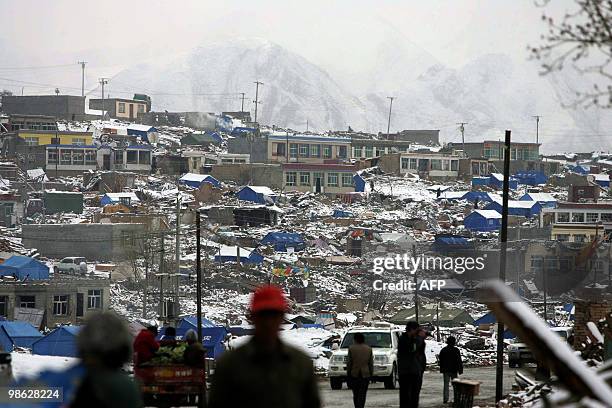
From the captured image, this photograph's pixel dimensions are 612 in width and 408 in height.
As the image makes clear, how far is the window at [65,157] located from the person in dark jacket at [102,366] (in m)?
108

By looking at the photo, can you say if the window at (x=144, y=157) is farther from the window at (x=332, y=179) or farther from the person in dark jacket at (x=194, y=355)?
the person in dark jacket at (x=194, y=355)

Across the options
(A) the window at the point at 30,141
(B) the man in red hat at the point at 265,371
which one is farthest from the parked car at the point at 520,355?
(A) the window at the point at 30,141

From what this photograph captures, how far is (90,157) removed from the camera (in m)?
111

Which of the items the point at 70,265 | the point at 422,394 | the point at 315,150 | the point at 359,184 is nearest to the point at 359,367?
the point at 422,394

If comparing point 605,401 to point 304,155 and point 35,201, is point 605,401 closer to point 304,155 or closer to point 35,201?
point 35,201

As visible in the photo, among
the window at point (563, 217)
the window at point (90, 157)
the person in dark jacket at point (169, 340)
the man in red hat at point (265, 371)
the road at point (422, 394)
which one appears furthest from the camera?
the window at point (90, 157)

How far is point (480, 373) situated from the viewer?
97.9 ft

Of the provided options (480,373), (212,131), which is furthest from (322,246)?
(212,131)

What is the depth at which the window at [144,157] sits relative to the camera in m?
114

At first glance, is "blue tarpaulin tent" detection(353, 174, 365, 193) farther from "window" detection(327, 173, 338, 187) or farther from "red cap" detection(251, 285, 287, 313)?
"red cap" detection(251, 285, 287, 313)

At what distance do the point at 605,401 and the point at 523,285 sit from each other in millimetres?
43298

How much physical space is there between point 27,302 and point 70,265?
1352 cm

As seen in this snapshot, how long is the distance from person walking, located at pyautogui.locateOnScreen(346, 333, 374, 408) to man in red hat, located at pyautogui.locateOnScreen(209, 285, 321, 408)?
10.9 m

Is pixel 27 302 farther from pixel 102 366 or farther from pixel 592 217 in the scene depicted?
pixel 102 366
